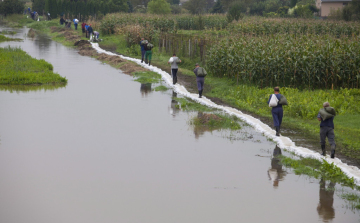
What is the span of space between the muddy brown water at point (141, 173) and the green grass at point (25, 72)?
6.62 meters

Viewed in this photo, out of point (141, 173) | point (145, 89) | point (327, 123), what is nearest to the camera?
point (141, 173)

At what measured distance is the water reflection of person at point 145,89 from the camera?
24.8m

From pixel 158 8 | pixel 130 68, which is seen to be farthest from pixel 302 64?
pixel 158 8

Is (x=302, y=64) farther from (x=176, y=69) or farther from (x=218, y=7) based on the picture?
(x=218, y=7)

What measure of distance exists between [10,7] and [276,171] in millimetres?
97928

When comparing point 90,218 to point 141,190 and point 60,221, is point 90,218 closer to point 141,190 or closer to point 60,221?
point 60,221

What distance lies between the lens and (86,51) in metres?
44.8

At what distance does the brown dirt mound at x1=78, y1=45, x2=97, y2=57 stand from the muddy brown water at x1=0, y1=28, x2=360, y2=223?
2284cm

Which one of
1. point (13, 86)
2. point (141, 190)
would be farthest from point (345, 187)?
point (13, 86)

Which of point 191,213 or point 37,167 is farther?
point 37,167

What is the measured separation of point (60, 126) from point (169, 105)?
575 centimetres

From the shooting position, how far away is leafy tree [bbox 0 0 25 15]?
3954 inches

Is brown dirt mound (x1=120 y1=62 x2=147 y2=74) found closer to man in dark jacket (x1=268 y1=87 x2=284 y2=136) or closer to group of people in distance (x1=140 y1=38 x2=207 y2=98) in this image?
group of people in distance (x1=140 y1=38 x2=207 y2=98)

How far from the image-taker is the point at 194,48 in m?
35.0
